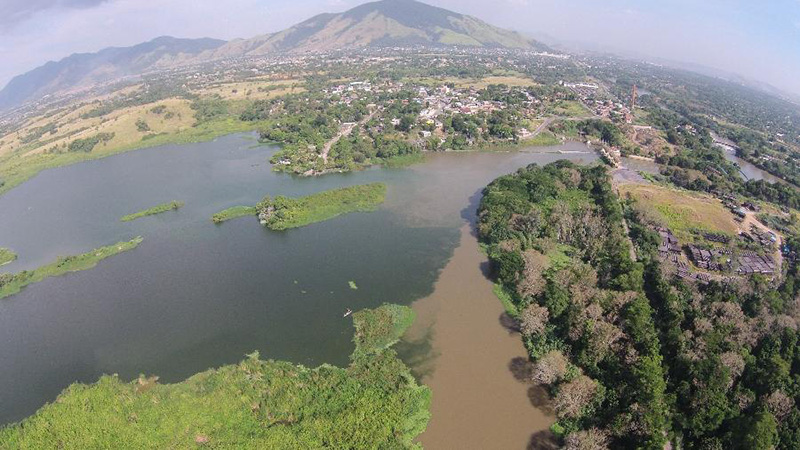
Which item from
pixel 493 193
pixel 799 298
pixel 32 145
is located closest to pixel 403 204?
pixel 493 193

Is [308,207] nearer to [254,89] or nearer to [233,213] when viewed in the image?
[233,213]

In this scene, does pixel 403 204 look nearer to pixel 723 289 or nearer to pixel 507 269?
pixel 507 269

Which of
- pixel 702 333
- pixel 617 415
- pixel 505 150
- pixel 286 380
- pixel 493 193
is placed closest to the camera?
pixel 617 415

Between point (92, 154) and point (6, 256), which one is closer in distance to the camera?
point (6, 256)

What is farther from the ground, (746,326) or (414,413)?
(746,326)

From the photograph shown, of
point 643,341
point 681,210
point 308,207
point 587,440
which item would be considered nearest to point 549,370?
point 587,440

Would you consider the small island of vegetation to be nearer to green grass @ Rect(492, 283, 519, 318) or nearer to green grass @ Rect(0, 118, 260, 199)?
green grass @ Rect(492, 283, 519, 318)

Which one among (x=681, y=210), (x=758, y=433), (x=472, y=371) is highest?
(x=758, y=433)
